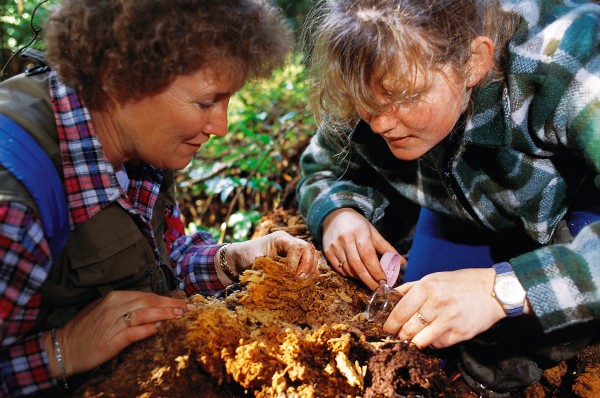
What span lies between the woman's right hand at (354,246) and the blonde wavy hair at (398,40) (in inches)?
23.6

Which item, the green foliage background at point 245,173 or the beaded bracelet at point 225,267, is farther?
the green foliage background at point 245,173

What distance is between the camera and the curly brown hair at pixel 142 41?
5.10 feet

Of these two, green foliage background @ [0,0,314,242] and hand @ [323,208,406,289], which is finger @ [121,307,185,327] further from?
green foliage background @ [0,0,314,242]

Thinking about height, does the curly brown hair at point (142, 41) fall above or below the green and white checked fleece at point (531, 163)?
above

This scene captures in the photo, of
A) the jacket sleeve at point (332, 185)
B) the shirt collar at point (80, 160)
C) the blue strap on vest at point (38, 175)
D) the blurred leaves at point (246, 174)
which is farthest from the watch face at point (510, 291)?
the blurred leaves at point (246, 174)

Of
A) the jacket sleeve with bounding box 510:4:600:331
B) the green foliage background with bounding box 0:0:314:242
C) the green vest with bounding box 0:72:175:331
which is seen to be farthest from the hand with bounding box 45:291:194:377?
the green foliage background with bounding box 0:0:314:242

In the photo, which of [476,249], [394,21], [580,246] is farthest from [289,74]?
[580,246]

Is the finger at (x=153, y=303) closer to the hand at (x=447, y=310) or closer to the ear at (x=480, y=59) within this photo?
the hand at (x=447, y=310)

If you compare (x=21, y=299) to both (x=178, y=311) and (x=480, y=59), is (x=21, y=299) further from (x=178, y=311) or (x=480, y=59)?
(x=480, y=59)

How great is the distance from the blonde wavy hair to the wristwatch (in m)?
0.71

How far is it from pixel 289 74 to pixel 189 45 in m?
4.85

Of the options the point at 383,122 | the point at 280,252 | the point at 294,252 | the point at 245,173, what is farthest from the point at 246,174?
the point at 383,122

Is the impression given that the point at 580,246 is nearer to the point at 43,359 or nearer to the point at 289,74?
the point at 43,359

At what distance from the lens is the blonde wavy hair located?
1869mm
